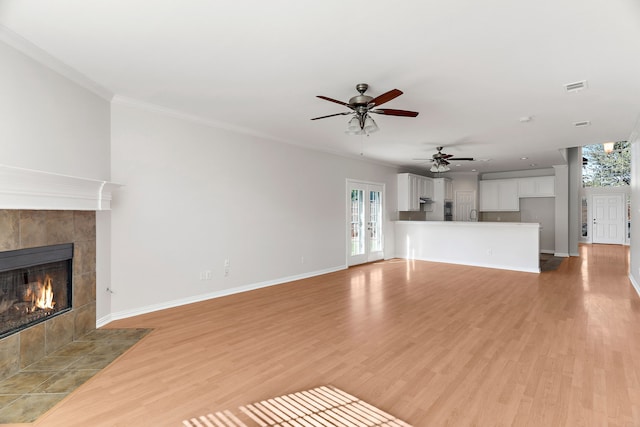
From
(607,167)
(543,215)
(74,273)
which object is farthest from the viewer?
(607,167)

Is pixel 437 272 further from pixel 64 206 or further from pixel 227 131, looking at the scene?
pixel 64 206

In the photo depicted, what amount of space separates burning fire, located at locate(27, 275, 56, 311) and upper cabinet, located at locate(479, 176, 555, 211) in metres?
10.8

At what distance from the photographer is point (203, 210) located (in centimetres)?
446

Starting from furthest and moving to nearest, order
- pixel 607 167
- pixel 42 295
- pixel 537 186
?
pixel 607 167, pixel 537 186, pixel 42 295

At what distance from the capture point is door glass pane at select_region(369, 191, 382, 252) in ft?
25.9

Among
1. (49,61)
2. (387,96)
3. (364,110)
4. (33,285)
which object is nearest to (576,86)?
(387,96)

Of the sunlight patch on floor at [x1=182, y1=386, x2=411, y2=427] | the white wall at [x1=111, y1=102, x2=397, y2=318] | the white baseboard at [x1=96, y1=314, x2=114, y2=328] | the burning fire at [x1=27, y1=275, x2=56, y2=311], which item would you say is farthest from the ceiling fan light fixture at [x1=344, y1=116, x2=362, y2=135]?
the white baseboard at [x1=96, y1=314, x2=114, y2=328]

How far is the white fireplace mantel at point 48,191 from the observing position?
90.7 inches

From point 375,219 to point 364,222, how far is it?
0.63 metres

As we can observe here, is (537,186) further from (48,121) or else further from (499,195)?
(48,121)

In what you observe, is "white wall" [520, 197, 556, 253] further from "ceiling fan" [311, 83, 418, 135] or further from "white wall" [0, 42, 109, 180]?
"white wall" [0, 42, 109, 180]

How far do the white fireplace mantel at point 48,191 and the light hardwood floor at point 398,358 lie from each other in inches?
57.2

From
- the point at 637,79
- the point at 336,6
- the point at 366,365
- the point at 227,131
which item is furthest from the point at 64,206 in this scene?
the point at 637,79

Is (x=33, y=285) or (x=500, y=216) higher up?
(x=500, y=216)
